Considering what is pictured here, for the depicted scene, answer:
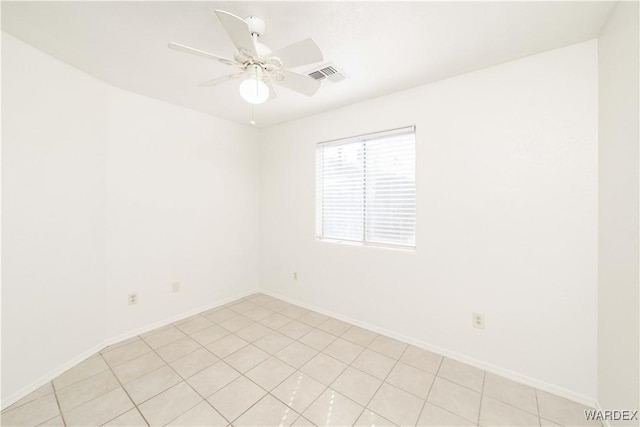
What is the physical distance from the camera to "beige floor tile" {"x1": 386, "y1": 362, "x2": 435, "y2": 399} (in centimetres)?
183

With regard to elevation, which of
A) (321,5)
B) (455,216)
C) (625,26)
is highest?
(321,5)

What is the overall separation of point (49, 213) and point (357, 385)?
2.68 metres

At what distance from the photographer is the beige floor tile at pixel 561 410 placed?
157cm

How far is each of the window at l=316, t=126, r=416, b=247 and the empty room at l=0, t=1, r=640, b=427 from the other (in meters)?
0.03

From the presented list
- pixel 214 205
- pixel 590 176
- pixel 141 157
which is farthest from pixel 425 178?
pixel 141 157

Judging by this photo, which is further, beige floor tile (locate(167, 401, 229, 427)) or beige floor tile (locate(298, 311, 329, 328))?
beige floor tile (locate(298, 311, 329, 328))

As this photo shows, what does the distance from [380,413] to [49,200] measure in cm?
284

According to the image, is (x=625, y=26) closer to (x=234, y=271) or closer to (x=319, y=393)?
(x=319, y=393)

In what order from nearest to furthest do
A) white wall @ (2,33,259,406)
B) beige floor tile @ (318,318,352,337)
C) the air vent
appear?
1. white wall @ (2,33,259,406)
2. the air vent
3. beige floor tile @ (318,318,352,337)

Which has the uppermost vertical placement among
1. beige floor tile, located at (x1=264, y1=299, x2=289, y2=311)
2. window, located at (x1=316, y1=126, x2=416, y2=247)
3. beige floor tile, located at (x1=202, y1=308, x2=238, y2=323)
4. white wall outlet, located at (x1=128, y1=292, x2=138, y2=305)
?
window, located at (x1=316, y1=126, x2=416, y2=247)

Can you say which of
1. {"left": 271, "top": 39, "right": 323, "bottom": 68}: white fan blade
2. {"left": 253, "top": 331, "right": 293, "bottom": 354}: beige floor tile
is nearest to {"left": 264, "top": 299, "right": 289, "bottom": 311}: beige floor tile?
{"left": 253, "top": 331, "right": 293, "bottom": 354}: beige floor tile

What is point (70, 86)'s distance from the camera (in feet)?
6.70

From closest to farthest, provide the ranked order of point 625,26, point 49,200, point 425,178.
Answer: point 625,26 < point 49,200 < point 425,178

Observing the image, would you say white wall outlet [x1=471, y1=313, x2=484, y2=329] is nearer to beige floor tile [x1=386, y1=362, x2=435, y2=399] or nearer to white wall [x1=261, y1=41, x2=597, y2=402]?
white wall [x1=261, y1=41, x2=597, y2=402]
